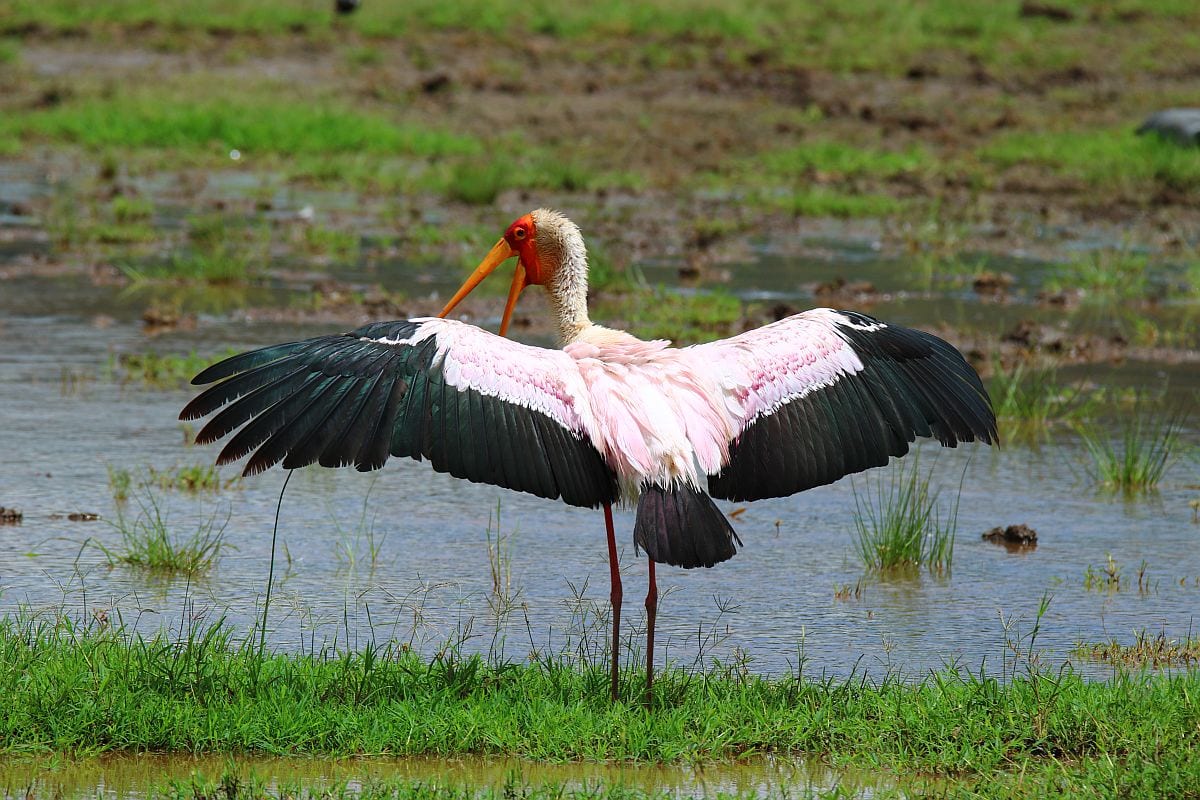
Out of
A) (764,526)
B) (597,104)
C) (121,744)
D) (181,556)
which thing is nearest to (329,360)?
(121,744)

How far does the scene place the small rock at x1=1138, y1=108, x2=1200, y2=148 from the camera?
54.1ft

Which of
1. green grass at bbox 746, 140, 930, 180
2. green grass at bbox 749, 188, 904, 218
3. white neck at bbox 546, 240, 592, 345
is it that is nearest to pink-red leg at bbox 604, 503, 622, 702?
white neck at bbox 546, 240, 592, 345

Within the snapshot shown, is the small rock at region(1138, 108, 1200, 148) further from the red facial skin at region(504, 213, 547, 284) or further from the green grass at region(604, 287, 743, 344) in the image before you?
the red facial skin at region(504, 213, 547, 284)

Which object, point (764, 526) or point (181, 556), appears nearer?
point (181, 556)

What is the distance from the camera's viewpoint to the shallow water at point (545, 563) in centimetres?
536

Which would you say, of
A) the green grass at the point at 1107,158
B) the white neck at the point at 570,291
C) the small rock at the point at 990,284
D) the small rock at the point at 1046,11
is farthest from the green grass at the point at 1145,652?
the small rock at the point at 1046,11

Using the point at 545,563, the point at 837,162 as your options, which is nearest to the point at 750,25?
the point at 837,162

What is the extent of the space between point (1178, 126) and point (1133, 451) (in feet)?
34.2

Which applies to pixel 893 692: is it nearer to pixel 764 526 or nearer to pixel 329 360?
pixel 329 360

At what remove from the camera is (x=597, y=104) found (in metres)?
19.8

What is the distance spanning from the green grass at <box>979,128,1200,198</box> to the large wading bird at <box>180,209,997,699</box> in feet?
37.7

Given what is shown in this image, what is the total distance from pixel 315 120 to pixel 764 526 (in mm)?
12244

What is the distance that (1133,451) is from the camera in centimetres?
721

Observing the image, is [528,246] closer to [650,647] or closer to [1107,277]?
[650,647]
